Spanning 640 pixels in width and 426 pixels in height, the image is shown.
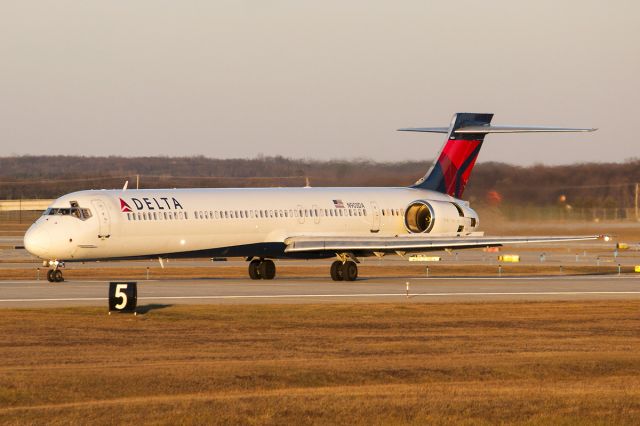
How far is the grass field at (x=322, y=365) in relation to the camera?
1853cm

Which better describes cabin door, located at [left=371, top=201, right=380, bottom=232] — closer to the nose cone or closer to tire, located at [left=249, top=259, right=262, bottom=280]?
tire, located at [left=249, top=259, right=262, bottom=280]

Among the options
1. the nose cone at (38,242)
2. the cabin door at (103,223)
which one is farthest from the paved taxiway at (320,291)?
the cabin door at (103,223)

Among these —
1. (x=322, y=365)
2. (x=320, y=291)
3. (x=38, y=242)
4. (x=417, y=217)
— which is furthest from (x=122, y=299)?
(x=417, y=217)

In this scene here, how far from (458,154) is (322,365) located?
105ft

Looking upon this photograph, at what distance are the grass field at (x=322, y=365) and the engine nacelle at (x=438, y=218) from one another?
15.4 meters

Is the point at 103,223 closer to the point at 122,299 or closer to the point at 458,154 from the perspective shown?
the point at 122,299

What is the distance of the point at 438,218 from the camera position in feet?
165

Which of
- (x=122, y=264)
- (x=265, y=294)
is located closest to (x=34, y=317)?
(x=265, y=294)

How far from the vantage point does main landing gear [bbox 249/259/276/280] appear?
4916 centimetres

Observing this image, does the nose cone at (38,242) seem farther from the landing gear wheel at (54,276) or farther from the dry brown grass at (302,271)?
the dry brown grass at (302,271)

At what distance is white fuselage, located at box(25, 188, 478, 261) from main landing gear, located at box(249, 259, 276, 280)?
1.25 m

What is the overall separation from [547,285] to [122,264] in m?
26.9

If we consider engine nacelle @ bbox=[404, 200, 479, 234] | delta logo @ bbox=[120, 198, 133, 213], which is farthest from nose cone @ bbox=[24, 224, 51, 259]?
engine nacelle @ bbox=[404, 200, 479, 234]

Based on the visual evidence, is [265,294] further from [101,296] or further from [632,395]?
[632,395]
